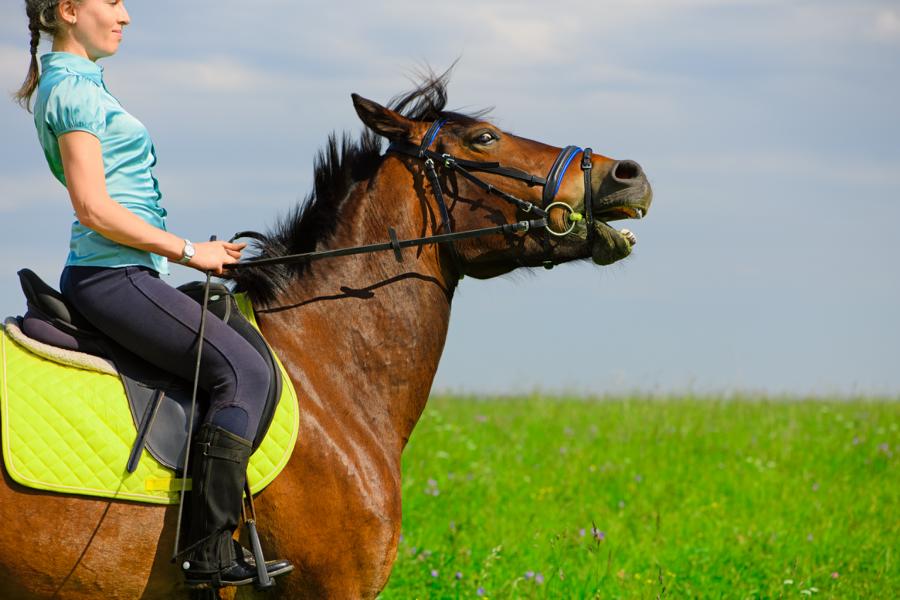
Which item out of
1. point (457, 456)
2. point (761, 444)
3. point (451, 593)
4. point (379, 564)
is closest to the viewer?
point (379, 564)

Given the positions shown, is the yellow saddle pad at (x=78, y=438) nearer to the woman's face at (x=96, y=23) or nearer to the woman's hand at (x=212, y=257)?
the woman's hand at (x=212, y=257)

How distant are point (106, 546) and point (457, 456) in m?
7.44

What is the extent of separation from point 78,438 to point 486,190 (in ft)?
6.66

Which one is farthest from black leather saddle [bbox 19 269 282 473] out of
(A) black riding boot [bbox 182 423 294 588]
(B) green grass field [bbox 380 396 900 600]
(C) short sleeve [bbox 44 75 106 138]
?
(B) green grass field [bbox 380 396 900 600]

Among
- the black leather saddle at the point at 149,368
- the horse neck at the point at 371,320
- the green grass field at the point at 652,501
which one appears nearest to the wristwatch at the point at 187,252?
the black leather saddle at the point at 149,368

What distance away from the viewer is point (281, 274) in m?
4.32

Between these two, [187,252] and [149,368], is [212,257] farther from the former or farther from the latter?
[149,368]

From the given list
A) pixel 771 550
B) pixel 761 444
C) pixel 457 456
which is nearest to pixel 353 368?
pixel 771 550

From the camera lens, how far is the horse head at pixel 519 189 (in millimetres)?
4332

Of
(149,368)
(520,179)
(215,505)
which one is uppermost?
(520,179)

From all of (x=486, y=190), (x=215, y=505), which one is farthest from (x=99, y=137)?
(x=486, y=190)

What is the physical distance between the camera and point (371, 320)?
4.32m

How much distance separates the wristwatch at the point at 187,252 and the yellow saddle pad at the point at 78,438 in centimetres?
55

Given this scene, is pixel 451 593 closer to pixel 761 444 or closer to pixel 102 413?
pixel 102 413
